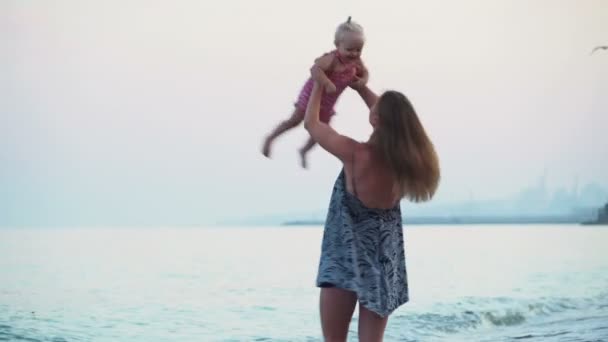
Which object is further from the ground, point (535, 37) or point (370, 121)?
point (535, 37)

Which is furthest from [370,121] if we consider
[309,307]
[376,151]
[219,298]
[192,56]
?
[192,56]

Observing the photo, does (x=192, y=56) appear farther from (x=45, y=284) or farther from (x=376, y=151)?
(x=376, y=151)

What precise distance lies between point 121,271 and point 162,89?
2.48 m

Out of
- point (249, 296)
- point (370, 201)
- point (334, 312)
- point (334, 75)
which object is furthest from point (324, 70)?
point (249, 296)

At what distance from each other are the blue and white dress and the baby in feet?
0.45

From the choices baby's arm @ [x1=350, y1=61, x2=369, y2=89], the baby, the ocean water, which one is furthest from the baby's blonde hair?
the ocean water

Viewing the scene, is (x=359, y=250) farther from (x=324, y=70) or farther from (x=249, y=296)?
(x=249, y=296)

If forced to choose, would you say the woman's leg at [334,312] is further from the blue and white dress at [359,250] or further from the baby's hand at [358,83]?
the baby's hand at [358,83]

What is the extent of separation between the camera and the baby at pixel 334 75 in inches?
86.1

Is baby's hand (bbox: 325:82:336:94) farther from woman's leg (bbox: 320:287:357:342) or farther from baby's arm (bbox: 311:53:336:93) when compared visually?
woman's leg (bbox: 320:287:357:342)

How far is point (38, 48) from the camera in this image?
11.0 m

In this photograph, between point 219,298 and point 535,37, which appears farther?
point 535,37

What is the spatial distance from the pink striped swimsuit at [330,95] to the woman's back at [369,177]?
0.36 feet

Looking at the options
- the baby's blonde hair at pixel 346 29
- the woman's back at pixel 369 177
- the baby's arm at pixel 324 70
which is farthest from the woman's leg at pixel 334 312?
the baby's blonde hair at pixel 346 29
